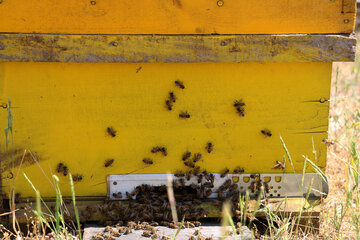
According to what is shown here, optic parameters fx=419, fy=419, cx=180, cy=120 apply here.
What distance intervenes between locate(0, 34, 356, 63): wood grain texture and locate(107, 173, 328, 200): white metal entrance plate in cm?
88

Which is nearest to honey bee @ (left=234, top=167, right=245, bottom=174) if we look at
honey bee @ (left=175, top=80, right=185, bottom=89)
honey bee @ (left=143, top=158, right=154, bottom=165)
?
honey bee @ (left=143, top=158, right=154, bottom=165)

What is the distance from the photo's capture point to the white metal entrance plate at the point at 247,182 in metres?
3.10

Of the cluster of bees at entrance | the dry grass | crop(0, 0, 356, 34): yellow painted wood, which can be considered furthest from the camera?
the cluster of bees at entrance

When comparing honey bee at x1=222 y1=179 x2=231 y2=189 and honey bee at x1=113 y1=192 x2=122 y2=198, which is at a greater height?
honey bee at x1=222 y1=179 x2=231 y2=189

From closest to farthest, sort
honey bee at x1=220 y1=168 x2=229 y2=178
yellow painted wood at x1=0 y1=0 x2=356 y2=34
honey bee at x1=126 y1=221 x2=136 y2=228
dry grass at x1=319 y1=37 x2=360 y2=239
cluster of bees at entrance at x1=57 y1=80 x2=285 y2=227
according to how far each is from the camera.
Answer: dry grass at x1=319 y1=37 x2=360 y2=239 → yellow painted wood at x1=0 y1=0 x2=356 y2=34 → honey bee at x1=126 y1=221 x2=136 y2=228 → cluster of bees at entrance at x1=57 y1=80 x2=285 y2=227 → honey bee at x1=220 y1=168 x2=229 y2=178

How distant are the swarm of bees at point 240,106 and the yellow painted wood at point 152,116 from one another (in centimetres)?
3

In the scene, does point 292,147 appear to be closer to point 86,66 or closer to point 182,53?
point 182,53

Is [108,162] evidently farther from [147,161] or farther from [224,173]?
[224,173]

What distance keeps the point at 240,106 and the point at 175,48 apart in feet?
2.03

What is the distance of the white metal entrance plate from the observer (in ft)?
10.2

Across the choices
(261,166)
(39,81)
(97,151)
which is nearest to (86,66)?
(39,81)

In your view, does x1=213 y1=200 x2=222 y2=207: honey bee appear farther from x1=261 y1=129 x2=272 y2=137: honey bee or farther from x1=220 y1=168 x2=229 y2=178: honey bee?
x1=261 y1=129 x2=272 y2=137: honey bee

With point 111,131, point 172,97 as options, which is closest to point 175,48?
point 172,97

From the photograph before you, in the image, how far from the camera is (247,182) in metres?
3.18
